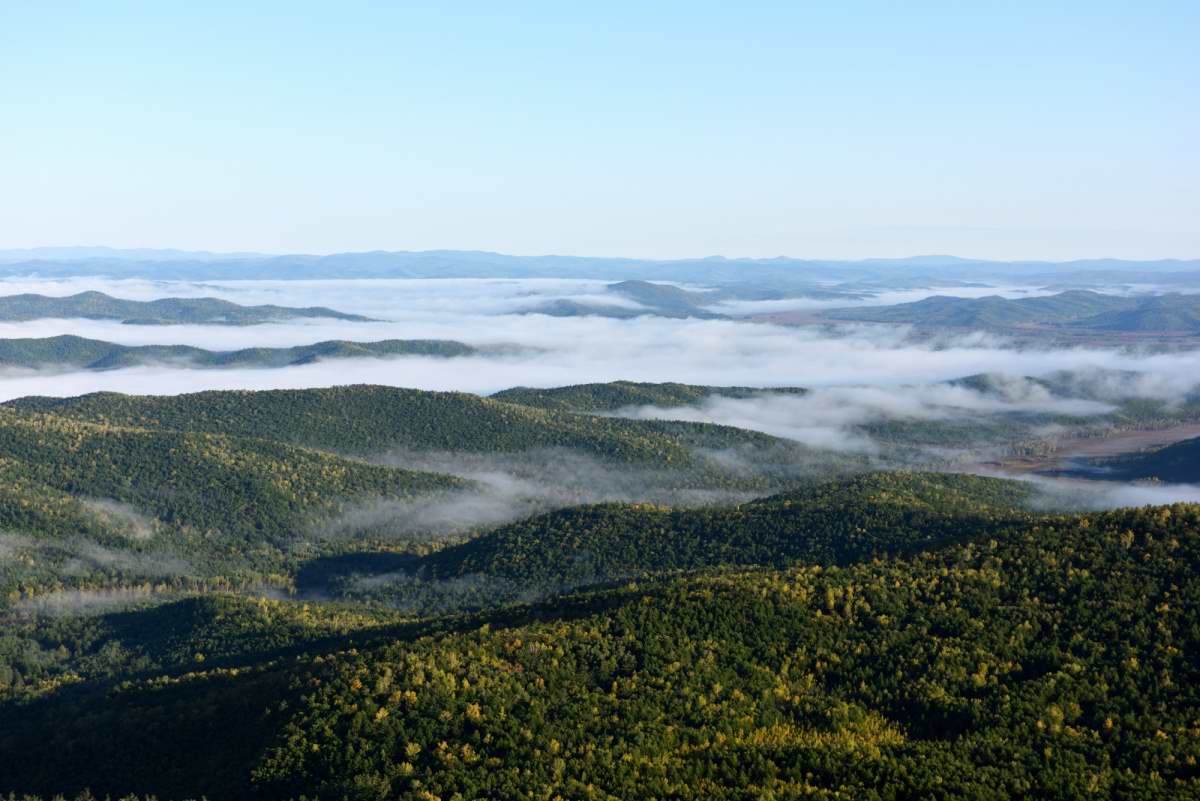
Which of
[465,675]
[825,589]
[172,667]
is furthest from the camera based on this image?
[172,667]

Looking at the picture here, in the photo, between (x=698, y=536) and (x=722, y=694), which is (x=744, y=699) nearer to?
(x=722, y=694)

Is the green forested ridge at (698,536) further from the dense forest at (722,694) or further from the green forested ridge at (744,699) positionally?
the green forested ridge at (744,699)

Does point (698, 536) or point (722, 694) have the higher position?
point (722, 694)

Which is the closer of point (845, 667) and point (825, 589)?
point (845, 667)

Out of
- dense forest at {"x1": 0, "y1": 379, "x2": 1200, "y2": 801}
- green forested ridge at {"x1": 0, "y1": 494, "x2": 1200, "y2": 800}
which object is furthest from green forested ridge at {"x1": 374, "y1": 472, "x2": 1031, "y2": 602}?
green forested ridge at {"x1": 0, "y1": 494, "x2": 1200, "y2": 800}

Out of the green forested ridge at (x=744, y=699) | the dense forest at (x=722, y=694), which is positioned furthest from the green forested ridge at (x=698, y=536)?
the green forested ridge at (x=744, y=699)

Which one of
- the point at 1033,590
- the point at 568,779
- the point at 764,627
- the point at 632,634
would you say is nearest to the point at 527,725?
the point at 568,779

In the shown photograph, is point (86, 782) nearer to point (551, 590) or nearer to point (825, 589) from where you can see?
point (825, 589)

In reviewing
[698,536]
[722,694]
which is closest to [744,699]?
[722,694]

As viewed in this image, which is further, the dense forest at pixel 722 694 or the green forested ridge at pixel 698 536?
the green forested ridge at pixel 698 536
